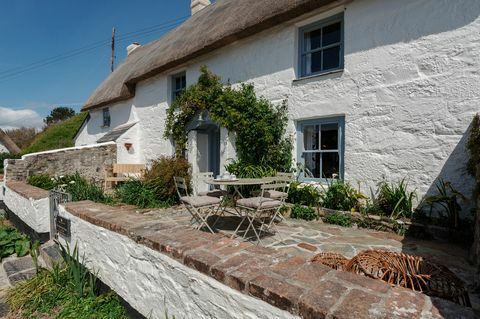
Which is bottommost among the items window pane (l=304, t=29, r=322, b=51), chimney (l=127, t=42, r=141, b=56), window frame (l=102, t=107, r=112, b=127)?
window frame (l=102, t=107, r=112, b=127)

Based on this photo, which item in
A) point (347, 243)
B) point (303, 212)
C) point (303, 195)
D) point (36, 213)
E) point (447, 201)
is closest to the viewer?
point (347, 243)

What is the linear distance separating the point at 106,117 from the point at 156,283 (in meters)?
12.6

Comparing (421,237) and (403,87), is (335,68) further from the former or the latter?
(421,237)

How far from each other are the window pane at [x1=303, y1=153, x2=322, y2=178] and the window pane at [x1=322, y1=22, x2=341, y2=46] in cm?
234

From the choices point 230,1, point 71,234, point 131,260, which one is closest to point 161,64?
point 230,1

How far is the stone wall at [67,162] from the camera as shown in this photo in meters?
7.93

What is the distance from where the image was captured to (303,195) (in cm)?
569

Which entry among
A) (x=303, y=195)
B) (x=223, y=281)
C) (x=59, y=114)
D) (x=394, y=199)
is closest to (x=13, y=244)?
(x=223, y=281)

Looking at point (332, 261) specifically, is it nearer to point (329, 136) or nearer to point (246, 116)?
point (329, 136)

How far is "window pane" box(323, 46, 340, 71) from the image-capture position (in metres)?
5.69

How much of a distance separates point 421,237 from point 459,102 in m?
2.10

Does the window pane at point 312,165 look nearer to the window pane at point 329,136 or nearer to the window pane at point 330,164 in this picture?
the window pane at point 330,164

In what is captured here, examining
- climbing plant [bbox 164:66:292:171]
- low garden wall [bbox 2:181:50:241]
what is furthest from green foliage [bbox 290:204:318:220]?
low garden wall [bbox 2:181:50:241]

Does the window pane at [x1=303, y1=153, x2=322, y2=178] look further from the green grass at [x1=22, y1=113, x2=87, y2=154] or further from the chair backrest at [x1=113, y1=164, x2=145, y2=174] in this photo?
the green grass at [x1=22, y1=113, x2=87, y2=154]
